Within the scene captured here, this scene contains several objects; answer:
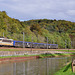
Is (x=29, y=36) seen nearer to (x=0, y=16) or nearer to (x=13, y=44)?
(x=0, y=16)

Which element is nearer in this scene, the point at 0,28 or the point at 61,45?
the point at 0,28

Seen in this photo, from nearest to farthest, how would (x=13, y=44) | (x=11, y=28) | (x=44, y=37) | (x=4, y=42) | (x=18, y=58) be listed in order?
1. (x=18, y=58)
2. (x=4, y=42)
3. (x=13, y=44)
4. (x=11, y=28)
5. (x=44, y=37)

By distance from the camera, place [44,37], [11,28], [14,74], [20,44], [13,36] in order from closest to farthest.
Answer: [14,74] < [20,44] < [13,36] < [11,28] < [44,37]

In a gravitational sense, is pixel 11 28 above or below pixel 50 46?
above

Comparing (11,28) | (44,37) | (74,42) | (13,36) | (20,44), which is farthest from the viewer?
(74,42)

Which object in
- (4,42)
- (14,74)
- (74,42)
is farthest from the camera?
(74,42)

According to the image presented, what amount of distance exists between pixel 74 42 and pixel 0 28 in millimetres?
72522

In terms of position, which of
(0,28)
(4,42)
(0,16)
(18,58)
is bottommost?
(18,58)

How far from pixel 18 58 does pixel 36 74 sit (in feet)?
92.6

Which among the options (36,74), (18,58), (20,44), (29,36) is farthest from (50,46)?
(36,74)

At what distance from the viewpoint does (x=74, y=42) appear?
519ft

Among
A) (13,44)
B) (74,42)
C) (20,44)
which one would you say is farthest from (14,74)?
(74,42)

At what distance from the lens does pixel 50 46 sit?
114375 mm

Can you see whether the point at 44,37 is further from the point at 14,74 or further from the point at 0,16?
the point at 14,74
